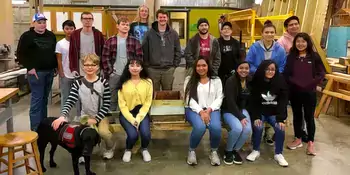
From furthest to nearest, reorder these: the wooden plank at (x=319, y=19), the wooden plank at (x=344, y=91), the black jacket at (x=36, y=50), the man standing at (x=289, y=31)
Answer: the wooden plank at (x=319, y=19) < the wooden plank at (x=344, y=91) < the man standing at (x=289, y=31) < the black jacket at (x=36, y=50)

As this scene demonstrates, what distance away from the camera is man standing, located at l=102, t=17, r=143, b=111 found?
12.4ft

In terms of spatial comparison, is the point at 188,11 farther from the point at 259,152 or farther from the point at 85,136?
the point at 85,136

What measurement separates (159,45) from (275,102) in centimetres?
151

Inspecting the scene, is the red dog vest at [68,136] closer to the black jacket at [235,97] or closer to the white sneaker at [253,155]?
the black jacket at [235,97]

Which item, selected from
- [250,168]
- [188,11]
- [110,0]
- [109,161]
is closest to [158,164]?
[109,161]

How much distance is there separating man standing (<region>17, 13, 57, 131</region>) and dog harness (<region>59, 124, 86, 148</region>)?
56.5 inches

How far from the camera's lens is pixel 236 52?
4.29 metres

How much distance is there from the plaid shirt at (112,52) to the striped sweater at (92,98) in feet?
1.46


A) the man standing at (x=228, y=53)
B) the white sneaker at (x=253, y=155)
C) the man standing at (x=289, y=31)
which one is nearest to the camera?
the white sneaker at (x=253, y=155)

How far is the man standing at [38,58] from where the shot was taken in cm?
402

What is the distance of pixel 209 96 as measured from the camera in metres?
3.66

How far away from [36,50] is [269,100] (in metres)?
2.84

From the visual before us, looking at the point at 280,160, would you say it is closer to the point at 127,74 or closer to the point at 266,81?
the point at 266,81

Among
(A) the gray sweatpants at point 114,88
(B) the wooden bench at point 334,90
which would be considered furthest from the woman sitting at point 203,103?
(B) the wooden bench at point 334,90
